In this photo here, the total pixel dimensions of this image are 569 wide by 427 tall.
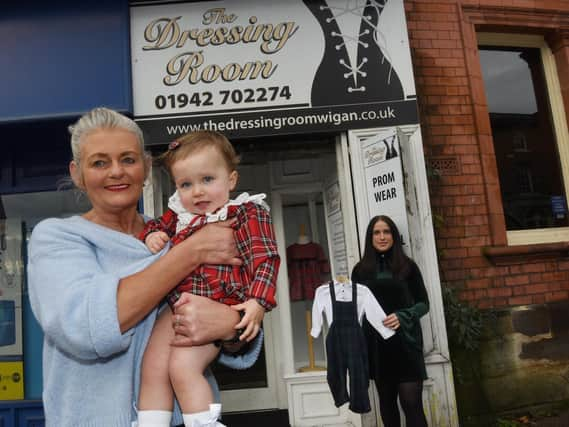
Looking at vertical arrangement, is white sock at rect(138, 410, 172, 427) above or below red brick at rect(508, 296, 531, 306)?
below

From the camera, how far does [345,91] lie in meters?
4.68

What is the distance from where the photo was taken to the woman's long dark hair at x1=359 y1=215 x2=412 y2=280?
3.88 meters

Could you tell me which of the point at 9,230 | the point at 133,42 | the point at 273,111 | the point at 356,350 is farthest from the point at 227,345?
the point at 9,230

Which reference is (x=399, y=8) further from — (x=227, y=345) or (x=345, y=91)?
(x=227, y=345)

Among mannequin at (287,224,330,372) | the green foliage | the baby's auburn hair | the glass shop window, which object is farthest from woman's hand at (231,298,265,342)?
the glass shop window

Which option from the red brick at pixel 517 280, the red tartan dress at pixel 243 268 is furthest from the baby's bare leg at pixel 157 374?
the red brick at pixel 517 280

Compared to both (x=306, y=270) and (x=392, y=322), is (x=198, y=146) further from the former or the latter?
(x=306, y=270)

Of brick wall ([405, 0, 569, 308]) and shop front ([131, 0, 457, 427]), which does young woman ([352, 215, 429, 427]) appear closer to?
shop front ([131, 0, 457, 427])

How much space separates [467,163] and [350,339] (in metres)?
2.53

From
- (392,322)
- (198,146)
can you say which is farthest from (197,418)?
(392,322)

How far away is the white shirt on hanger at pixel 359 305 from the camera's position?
376 cm

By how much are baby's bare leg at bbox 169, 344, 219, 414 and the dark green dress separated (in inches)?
105

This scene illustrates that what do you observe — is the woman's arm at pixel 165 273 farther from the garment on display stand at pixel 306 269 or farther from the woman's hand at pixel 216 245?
the garment on display stand at pixel 306 269

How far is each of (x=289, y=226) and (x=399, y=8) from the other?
289 centimetres
